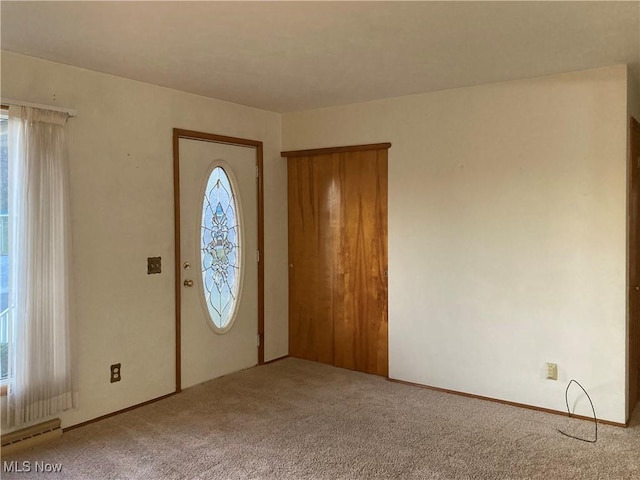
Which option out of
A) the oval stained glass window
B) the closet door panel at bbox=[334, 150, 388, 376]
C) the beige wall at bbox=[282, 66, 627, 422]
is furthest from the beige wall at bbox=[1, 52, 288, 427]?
the beige wall at bbox=[282, 66, 627, 422]

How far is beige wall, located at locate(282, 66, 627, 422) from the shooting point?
3355 millimetres

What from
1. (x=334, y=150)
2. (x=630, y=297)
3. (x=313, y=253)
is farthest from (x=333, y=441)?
(x=334, y=150)

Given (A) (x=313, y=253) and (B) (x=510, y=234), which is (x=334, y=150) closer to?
(A) (x=313, y=253)

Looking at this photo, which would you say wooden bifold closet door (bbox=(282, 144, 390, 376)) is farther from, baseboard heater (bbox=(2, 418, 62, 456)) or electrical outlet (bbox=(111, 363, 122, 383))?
baseboard heater (bbox=(2, 418, 62, 456))

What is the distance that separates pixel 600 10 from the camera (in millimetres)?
2416

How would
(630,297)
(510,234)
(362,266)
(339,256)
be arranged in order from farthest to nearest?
(339,256) → (362,266) → (510,234) → (630,297)

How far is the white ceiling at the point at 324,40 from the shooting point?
93.5 inches

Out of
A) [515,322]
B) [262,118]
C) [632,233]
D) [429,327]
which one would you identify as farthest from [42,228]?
[632,233]

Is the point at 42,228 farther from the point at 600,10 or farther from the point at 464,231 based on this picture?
the point at 600,10

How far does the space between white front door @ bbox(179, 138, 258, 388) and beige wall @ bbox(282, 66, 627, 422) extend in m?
1.11

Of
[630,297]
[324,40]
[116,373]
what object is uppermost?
[324,40]

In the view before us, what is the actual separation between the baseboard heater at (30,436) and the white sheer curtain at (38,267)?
2.5 inches

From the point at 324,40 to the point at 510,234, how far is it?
74.6 inches

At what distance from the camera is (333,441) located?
10.2 feet
